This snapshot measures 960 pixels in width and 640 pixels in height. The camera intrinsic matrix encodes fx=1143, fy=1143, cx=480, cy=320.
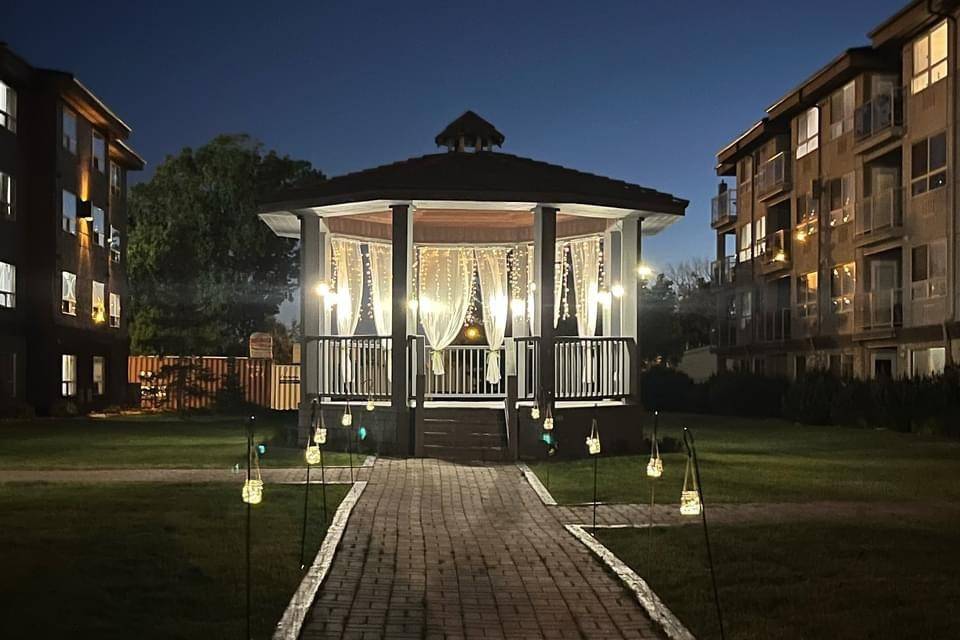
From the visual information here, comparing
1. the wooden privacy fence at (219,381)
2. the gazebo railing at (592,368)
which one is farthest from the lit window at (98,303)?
the gazebo railing at (592,368)

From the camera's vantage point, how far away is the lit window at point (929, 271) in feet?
104

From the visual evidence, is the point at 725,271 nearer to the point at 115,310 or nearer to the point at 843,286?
the point at 843,286

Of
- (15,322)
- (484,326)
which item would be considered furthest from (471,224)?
(15,322)

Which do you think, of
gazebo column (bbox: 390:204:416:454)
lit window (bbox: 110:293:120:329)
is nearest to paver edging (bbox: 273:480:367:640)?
gazebo column (bbox: 390:204:416:454)

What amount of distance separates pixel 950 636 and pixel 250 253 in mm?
44150

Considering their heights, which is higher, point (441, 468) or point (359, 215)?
point (359, 215)

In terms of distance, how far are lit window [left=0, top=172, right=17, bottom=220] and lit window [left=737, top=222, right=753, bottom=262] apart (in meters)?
29.0

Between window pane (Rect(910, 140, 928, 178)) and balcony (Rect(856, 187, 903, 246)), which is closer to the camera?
window pane (Rect(910, 140, 928, 178))

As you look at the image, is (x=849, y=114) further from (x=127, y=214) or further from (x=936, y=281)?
(x=127, y=214)

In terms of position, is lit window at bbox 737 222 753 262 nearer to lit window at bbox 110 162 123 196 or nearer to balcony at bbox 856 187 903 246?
balcony at bbox 856 187 903 246

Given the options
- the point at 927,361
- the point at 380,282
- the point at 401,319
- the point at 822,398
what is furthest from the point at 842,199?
the point at 401,319

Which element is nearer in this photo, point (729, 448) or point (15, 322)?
point (729, 448)

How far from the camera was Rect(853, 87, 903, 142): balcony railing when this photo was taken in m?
34.2

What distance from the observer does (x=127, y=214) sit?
47.9 m
